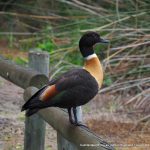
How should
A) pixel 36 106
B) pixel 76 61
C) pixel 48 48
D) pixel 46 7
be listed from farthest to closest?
1. pixel 46 7
2. pixel 48 48
3. pixel 76 61
4. pixel 36 106

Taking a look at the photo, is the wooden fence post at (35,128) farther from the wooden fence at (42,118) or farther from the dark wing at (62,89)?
the dark wing at (62,89)

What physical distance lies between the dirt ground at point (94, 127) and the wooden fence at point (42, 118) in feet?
2.79

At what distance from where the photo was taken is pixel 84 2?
971 cm

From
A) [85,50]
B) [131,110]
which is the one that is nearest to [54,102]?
[85,50]

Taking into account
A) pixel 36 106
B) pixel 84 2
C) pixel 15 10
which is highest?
pixel 15 10

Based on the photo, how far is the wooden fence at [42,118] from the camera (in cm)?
349

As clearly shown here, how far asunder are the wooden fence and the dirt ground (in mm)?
852

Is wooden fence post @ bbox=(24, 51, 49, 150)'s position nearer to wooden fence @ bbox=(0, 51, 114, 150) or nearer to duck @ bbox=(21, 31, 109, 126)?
wooden fence @ bbox=(0, 51, 114, 150)

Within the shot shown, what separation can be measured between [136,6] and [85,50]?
4.69m

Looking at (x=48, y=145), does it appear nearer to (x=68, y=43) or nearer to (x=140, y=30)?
(x=140, y=30)

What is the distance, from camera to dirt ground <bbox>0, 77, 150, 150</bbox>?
610 centimetres

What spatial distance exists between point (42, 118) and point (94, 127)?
2.38 m

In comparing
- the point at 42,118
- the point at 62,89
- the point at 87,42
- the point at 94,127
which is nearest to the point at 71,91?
the point at 62,89

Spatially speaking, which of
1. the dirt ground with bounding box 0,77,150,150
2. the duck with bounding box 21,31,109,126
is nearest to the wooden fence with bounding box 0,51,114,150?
the duck with bounding box 21,31,109,126
